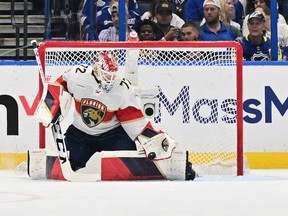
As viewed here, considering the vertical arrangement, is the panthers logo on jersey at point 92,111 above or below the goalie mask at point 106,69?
below

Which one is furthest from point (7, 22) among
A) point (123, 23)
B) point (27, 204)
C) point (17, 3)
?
point (27, 204)

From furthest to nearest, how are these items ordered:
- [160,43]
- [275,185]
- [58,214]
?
[160,43]
[275,185]
[58,214]

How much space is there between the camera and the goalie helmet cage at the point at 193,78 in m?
6.92

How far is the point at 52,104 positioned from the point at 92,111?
0.37 m

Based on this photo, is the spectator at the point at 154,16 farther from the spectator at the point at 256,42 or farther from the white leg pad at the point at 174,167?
the white leg pad at the point at 174,167

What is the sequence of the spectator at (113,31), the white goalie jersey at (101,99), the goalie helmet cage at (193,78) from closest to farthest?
the white goalie jersey at (101,99)
the goalie helmet cage at (193,78)
the spectator at (113,31)

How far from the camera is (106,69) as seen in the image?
638 cm

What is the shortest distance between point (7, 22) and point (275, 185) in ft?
10.4

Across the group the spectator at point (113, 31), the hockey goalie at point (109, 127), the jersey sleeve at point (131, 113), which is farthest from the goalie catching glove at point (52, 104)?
the spectator at point (113, 31)

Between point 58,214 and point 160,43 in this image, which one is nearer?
point 58,214

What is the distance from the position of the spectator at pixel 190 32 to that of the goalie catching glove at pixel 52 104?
1.51 m

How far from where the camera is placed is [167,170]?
633cm

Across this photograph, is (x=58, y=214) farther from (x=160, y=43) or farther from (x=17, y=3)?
(x=17, y=3)

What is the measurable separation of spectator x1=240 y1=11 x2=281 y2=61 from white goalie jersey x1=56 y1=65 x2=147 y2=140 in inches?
61.3
